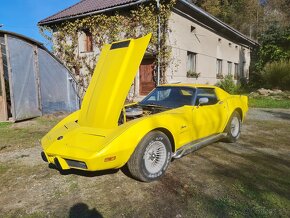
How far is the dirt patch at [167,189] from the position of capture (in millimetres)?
3020

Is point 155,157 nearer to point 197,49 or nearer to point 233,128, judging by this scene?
point 233,128

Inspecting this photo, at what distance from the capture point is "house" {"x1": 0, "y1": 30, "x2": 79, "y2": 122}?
28.8 ft

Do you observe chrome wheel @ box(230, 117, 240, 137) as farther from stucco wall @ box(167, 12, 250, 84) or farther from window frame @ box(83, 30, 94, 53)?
window frame @ box(83, 30, 94, 53)

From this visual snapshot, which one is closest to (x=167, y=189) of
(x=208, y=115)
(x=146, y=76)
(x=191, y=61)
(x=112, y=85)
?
(x=112, y=85)

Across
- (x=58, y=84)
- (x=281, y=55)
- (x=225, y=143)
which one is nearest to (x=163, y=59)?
(x=58, y=84)

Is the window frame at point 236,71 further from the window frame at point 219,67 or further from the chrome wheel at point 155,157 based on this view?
the chrome wheel at point 155,157

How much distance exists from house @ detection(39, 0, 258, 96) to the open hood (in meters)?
8.49

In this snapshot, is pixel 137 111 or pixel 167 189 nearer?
pixel 167 189

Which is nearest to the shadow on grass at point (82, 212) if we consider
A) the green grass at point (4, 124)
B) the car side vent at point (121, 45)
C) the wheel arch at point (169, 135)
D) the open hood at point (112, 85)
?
the open hood at point (112, 85)

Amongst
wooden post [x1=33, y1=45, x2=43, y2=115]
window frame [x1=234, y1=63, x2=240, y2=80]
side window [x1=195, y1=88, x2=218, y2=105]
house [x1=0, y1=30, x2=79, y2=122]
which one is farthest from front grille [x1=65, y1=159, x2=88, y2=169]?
window frame [x1=234, y1=63, x2=240, y2=80]

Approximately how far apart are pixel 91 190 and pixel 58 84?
8114 millimetres

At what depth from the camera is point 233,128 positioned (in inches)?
233

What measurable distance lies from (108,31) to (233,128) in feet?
31.4

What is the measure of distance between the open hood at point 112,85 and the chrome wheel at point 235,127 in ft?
9.33
